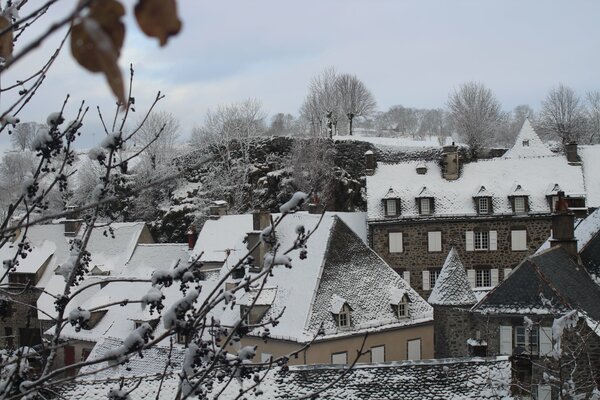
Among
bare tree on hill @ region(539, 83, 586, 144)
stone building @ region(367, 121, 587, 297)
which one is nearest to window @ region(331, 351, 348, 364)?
stone building @ region(367, 121, 587, 297)

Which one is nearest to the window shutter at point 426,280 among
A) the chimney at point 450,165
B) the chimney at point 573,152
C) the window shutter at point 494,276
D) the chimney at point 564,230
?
the window shutter at point 494,276

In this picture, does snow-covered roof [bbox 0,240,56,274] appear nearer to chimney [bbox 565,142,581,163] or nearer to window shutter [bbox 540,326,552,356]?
window shutter [bbox 540,326,552,356]

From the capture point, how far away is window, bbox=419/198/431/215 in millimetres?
32594

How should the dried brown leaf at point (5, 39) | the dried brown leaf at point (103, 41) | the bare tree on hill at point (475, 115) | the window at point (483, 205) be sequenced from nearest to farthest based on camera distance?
the dried brown leaf at point (103, 41) → the dried brown leaf at point (5, 39) → the window at point (483, 205) → the bare tree on hill at point (475, 115)

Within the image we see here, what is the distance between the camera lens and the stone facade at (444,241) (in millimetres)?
31766

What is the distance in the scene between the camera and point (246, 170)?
51.7 m

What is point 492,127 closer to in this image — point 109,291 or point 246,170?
point 246,170

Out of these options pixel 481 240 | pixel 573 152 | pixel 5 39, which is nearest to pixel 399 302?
pixel 481 240

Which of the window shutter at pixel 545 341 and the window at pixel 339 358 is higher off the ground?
the window shutter at pixel 545 341

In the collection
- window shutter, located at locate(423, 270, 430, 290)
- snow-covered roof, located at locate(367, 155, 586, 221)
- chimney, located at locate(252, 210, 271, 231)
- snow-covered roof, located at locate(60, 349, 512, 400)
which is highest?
snow-covered roof, located at locate(367, 155, 586, 221)

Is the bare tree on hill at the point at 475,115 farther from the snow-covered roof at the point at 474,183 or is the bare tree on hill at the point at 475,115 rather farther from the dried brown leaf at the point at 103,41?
the dried brown leaf at the point at 103,41

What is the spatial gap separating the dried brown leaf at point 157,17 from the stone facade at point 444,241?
1248 inches

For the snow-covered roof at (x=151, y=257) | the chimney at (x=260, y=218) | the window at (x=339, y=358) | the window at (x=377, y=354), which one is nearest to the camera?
the window at (x=339, y=358)

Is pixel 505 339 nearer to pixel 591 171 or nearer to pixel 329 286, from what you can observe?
pixel 329 286
